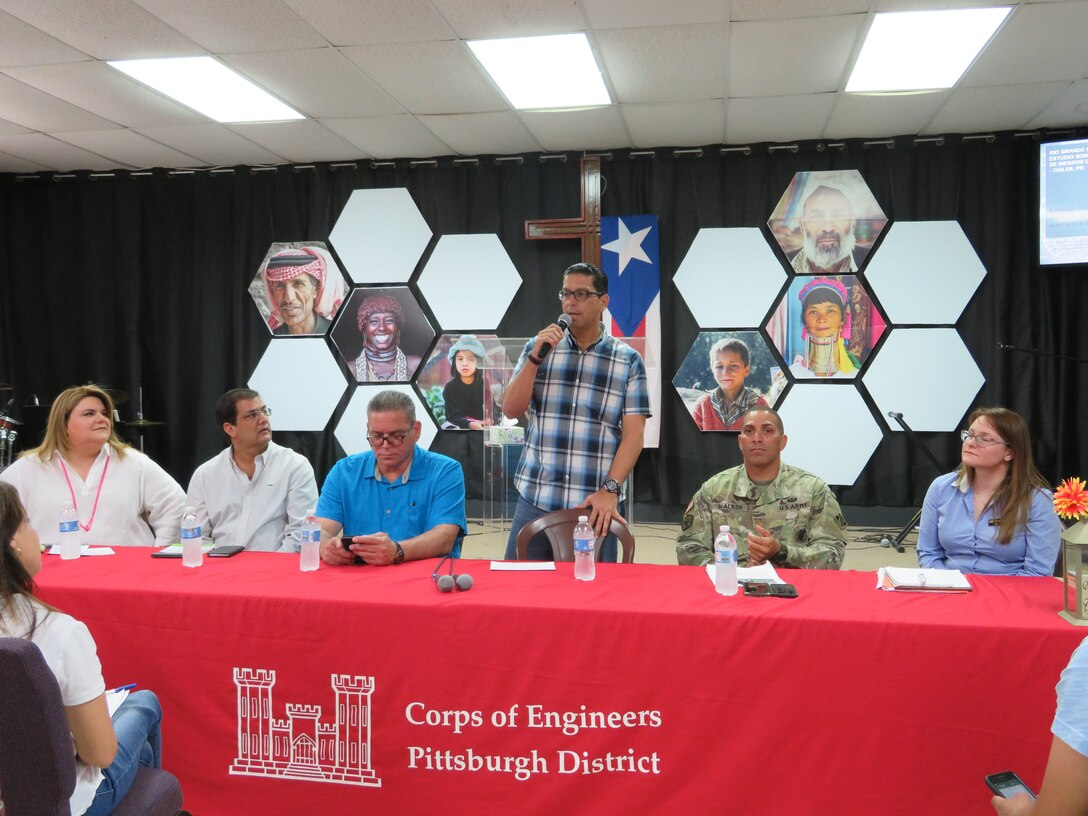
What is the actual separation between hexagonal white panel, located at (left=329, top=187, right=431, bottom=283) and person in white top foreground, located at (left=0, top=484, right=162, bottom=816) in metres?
4.74

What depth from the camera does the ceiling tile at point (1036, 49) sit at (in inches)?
139

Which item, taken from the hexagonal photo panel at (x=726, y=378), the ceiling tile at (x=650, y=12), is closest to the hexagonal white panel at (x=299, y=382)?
the hexagonal photo panel at (x=726, y=378)

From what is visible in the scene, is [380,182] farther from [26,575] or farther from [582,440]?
[26,575]

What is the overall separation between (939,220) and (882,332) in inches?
33.4

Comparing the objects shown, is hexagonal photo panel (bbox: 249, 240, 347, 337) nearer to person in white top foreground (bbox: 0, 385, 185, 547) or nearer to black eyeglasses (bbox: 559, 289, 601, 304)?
person in white top foreground (bbox: 0, 385, 185, 547)

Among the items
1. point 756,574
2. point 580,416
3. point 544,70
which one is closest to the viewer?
point 756,574

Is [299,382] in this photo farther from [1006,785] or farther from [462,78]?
[1006,785]

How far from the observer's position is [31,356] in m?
6.49

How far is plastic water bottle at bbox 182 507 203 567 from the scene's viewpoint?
2113 mm

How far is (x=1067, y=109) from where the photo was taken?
478cm

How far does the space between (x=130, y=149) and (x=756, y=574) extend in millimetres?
5565

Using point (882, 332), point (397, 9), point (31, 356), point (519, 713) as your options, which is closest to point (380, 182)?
point (397, 9)

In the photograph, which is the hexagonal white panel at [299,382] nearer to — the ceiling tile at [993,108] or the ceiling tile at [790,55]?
the ceiling tile at [790,55]

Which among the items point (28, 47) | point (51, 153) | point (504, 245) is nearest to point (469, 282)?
point (504, 245)
